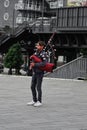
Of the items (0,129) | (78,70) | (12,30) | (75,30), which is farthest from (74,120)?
(12,30)

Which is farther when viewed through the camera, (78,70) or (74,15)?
(74,15)

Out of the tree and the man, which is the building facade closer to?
the tree

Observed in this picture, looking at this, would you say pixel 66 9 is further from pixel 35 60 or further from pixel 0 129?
pixel 0 129

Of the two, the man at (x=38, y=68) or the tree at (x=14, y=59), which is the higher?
the man at (x=38, y=68)

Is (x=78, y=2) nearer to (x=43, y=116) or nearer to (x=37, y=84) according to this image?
(x=37, y=84)

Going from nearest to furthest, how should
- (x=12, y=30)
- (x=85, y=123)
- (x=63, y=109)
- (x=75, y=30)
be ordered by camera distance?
(x=85, y=123), (x=63, y=109), (x=75, y=30), (x=12, y=30)

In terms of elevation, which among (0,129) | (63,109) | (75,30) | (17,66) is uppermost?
(0,129)

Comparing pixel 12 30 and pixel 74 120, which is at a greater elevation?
pixel 74 120

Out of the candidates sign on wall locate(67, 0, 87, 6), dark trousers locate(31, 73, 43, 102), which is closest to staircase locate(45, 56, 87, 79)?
sign on wall locate(67, 0, 87, 6)

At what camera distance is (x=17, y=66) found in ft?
187

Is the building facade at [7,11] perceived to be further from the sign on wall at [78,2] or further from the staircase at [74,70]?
the staircase at [74,70]

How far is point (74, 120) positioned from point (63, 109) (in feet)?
8.17

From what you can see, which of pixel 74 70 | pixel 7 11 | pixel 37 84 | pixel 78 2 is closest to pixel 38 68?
pixel 37 84

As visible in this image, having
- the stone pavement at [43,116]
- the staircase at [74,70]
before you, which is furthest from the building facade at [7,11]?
the stone pavement at [43,116]
